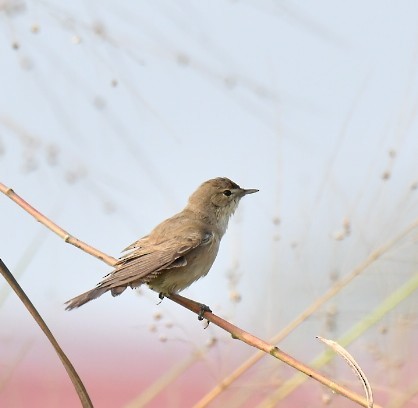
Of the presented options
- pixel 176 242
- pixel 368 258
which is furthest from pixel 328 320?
pixel 176 242

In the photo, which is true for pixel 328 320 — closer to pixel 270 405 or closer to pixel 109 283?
pixel 270 405

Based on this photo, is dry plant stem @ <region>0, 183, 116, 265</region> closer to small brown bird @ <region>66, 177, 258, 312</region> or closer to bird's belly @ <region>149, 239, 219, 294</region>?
small brown bird @ <region>66, 177, 258, 312</region>

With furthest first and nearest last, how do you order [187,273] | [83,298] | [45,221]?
[187,273] → [83,298] → [45,221]

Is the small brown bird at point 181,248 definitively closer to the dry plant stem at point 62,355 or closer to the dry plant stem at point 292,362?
the dry plant stem at point 292,362

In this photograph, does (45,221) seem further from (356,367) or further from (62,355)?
(356,367)

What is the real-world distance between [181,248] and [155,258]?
0.12 m

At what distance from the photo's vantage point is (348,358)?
1.26m

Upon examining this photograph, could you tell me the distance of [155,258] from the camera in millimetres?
2615

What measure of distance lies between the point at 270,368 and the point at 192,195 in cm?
120

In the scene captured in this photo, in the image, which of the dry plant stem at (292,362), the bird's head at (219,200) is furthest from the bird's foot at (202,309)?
the bird's head at (219,200)

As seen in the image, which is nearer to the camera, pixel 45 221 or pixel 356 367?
pixel 356 367

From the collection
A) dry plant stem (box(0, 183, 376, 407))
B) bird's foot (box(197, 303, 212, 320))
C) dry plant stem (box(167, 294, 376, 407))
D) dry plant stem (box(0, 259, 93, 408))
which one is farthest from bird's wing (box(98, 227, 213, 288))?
dry plant stem (box(0, 259, 93, 408))

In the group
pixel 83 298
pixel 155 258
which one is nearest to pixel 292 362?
pixel 83 298

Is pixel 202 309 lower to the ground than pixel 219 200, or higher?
lower
